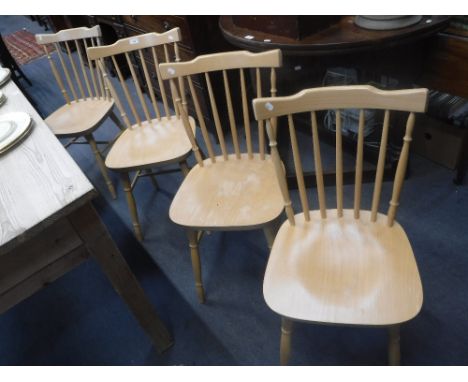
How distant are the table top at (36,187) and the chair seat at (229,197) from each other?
0.38 metres

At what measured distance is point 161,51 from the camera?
2203 mm

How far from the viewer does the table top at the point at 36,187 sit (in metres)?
0.77

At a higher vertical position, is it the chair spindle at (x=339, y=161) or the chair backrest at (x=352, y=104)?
the chair backrest at (x=352, y=104)

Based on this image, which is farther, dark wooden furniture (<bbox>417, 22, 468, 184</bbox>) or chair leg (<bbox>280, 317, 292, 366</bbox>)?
dark wooden furniture (<bbox>417, 22, 468, 184</bbox>)

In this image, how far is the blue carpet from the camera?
4.01 ft

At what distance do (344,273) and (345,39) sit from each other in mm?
823

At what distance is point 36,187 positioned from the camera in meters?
0.88

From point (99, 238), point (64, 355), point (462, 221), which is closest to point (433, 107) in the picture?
point (462, 221)

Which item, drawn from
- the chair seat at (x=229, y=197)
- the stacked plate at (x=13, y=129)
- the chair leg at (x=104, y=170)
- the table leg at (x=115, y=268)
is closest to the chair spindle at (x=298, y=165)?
the chair seat at (x=229, y=197)

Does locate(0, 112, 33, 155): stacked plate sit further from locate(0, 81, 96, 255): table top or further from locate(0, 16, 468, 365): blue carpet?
locate(0, 16, 468, 365): blue carpet

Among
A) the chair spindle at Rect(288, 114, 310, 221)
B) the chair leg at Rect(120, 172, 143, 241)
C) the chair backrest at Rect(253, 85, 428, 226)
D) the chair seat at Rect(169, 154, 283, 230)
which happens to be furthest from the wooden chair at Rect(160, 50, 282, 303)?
the chair leg at Rect(120, 172, 143, 241)

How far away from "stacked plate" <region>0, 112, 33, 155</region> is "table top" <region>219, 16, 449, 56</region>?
2.78 feet

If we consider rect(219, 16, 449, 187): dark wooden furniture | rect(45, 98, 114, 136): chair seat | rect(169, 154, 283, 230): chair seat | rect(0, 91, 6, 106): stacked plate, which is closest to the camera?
rect(169, 154, 283, 230): chair seat

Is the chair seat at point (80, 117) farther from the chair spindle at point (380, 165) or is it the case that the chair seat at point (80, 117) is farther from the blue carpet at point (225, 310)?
the chair spindle at point (380, 165)
